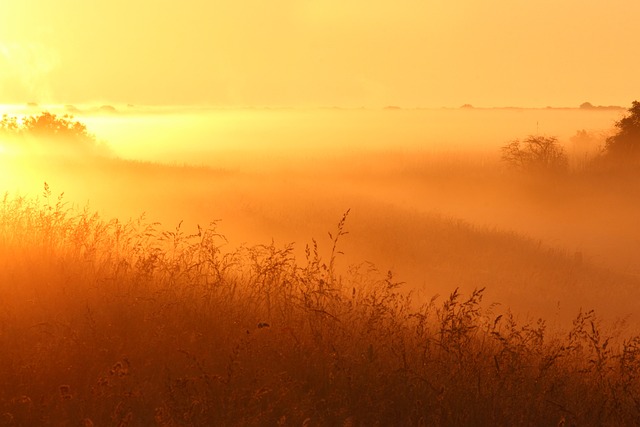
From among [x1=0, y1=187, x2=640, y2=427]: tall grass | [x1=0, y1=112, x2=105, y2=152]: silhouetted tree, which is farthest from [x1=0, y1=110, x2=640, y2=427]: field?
[x1=0, y1=112, x2=105, y2=152]: silhouetted tree

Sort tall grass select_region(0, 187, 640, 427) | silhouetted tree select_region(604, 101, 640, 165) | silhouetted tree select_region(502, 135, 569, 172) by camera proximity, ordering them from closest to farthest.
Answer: tall grass select_region(0, 187, 640, 427) → silhouetted tree select_region(502, 135, 569, 172) → silhouetted tree select_region(604, 101, 640, 165)

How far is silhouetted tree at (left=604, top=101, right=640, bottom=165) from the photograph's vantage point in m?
31.0

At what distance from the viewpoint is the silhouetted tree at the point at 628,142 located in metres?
31.0

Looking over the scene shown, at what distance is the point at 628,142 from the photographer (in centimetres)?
3122

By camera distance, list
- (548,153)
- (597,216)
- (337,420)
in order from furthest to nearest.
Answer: (548,153) < (597,216) < (337,420)

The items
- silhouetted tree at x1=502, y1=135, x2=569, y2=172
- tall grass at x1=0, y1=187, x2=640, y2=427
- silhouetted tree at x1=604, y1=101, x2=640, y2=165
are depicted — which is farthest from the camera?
silhouetted tree at x1=604, y1=101, x2=640, y2=165

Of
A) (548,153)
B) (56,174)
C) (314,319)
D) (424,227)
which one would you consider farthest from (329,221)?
(548,153)

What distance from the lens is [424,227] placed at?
19328 millimetres

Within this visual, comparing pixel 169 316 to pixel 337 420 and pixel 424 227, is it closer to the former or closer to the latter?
pixel 337 420

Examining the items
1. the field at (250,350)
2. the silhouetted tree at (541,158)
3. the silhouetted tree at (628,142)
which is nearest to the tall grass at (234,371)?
the field at (250,350)

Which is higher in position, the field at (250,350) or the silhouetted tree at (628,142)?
the silhouetted tree at (628,142)

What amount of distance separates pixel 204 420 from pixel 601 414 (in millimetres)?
3085

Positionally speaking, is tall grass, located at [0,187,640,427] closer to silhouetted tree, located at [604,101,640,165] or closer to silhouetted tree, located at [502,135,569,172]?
silhouetted tree, located at [502,135,569,172]

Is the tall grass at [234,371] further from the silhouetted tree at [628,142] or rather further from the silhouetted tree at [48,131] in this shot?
the silhouetted tree at [628,142]
